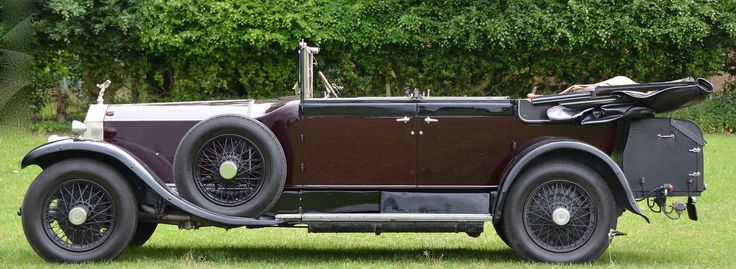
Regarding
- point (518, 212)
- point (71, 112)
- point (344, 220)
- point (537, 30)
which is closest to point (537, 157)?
point (518, 212)

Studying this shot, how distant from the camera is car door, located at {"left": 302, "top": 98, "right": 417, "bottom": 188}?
25.2 ft

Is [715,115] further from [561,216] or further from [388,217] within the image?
[388,217]

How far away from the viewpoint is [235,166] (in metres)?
7.56

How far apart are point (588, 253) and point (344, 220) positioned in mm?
1598

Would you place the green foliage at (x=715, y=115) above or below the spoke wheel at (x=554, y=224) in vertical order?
above

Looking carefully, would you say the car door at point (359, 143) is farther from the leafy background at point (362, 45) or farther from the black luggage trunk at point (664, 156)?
the leafy background at point (362, 45)

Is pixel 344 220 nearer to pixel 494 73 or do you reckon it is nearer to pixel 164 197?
pixel 164 197

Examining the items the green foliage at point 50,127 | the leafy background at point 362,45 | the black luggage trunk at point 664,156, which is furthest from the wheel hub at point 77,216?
the green foliage at point 50,127

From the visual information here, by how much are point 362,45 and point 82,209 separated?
12113mm

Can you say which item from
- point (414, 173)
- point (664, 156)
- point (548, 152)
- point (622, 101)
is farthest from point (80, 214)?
point (664, 156)

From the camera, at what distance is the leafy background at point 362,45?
19.0 metres

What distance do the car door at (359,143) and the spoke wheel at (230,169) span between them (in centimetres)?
34

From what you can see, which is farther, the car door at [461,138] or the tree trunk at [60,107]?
the tree trunk at [60,107]

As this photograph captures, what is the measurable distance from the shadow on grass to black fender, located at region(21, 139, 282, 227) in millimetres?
444
